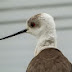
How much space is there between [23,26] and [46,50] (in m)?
1.65

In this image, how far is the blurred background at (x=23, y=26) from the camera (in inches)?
192

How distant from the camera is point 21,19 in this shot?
506 cm

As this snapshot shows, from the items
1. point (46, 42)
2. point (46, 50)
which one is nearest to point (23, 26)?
point (46, 42)

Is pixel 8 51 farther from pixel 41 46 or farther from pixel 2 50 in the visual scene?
pixel 41 46

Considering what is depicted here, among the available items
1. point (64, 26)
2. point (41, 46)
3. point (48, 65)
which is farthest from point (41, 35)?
point (64, 26)

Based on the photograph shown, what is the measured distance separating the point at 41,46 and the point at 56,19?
4.71 feet

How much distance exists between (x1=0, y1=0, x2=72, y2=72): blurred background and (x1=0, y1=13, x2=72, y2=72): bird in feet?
4.33

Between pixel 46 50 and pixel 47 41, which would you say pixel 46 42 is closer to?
pixel 47 41

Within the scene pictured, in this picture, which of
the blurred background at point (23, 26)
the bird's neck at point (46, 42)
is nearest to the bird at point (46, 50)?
the bird's neck at point (46, 42)

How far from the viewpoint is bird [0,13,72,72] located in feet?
10.1

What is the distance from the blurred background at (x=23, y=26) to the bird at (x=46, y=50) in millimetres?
1321

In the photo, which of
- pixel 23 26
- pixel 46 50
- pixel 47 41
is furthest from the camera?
pixel 23 26

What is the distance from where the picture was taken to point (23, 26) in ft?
16.3

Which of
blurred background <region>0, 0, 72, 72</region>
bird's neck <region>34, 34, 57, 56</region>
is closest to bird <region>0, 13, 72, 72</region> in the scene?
bird's neck <region>34, 34, 57, 56</region>
